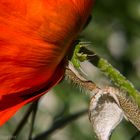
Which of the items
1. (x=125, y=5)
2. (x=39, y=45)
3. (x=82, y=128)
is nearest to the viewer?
(x=39, y=45)

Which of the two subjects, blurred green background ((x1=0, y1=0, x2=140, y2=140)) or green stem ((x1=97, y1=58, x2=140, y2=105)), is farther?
blurred green background ((x1=0, y1=0, x2=140, y2=140))

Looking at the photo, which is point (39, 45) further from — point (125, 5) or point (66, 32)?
point (125, 5)

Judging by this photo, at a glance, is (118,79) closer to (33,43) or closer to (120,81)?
(120,81)

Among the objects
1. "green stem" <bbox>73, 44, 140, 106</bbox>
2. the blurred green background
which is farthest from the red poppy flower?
the blurred green background

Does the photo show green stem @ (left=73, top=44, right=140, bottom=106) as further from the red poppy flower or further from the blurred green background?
the blurred green background

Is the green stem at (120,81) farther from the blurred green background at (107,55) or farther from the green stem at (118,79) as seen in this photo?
the blurred green background at (107,55)

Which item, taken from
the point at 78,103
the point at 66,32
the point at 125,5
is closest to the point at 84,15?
the point at 66,32
